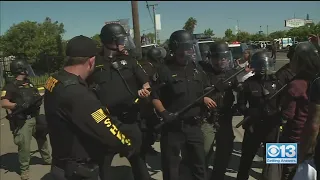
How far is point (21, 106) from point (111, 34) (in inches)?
82.7

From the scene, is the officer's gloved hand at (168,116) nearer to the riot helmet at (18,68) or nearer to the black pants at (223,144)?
the black pants at (223,144)

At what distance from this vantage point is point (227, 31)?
48969 millimetres

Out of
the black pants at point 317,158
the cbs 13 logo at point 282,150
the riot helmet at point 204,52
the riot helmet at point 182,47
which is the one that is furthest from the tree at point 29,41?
the black pants at point 317,158

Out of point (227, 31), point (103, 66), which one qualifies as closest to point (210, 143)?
point (103, 66)

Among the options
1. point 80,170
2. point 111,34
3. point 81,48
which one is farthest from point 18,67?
point 80,170

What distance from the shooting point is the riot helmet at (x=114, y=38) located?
143 inches

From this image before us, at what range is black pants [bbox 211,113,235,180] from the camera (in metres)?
4.03

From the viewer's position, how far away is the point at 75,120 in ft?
6.84

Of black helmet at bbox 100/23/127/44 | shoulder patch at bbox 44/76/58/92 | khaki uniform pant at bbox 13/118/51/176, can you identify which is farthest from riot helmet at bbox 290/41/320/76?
khaki uniform pant at bbox 13/118/51/176

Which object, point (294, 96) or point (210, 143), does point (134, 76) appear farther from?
point (294, 96)

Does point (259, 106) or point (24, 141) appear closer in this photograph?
point (259, 106)

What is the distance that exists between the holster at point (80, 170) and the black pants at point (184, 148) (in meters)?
1.43

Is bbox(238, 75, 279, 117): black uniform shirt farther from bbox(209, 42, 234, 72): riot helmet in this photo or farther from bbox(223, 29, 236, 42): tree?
bbox(223, 29, 236, 42): tree

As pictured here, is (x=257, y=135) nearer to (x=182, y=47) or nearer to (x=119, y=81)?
(x=182, y=47)
